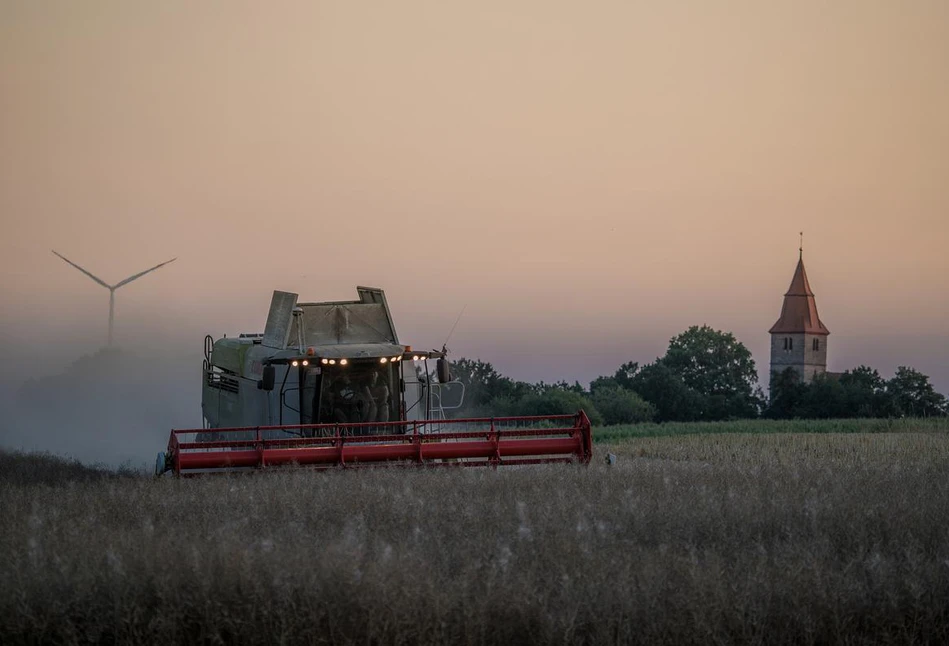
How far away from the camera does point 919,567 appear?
916 cm

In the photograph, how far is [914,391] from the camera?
89.3 meters

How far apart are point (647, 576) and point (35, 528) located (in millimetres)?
5434

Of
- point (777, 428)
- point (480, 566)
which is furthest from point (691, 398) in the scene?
point (480, 566)

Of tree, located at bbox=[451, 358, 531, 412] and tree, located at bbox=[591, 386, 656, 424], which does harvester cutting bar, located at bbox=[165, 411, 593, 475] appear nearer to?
tree, located at bbox=[451, 358, 531, 412]

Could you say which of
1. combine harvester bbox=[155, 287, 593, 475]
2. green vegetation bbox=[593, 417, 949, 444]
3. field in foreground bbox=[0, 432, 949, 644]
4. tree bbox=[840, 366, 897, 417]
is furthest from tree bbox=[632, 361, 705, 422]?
field in foreground bbox=[0, 432, 949, 644]

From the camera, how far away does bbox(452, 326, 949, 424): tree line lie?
6538 centimetres

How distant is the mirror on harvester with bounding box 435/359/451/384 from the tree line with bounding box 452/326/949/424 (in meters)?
38.3

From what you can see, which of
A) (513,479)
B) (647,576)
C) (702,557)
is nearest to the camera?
(647,576)

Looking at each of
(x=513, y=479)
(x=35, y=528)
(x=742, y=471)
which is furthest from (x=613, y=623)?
(x=742, y=471)

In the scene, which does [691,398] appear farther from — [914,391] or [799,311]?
[799,311]

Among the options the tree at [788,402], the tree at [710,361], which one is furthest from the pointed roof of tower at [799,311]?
the tree at [788,402]

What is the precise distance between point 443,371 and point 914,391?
76.8m

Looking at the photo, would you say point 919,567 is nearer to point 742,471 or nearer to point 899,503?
point 899,503

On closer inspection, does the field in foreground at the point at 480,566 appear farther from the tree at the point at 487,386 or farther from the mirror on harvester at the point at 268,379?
the tree at the point at 487,386
